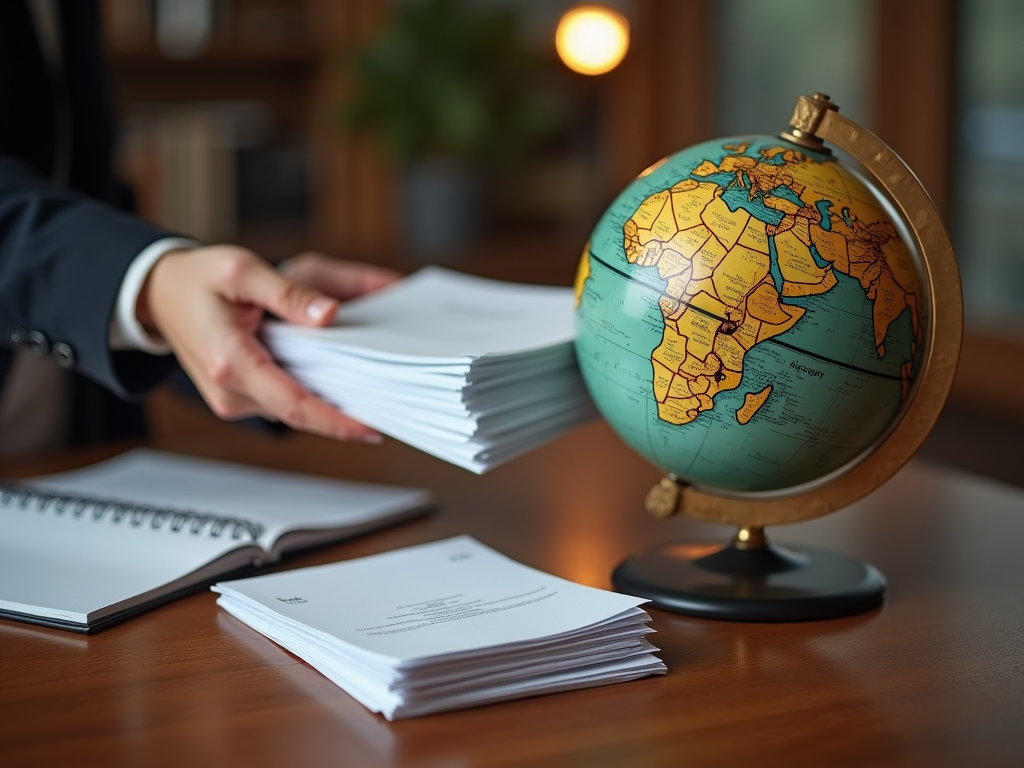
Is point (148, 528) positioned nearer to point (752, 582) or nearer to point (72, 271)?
point (72, 271)

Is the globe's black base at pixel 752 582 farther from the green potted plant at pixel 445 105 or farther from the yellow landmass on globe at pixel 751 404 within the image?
the green potted plant at pixel 445 105

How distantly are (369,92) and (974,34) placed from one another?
1.61m

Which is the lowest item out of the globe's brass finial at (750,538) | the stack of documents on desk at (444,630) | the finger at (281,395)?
the stack of documents on desk at (444,630)

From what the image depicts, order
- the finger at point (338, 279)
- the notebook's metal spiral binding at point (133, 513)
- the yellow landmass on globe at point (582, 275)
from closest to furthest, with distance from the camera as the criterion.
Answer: the yellow landmass on globe at point (582, 275), the notebook's metal spiral binding at point (133, 513), the finger at point (338, 279)

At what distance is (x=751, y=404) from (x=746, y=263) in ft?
0.32

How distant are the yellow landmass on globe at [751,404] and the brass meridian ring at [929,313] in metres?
0.13

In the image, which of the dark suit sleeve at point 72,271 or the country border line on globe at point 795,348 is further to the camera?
the dark suit sleeve at point 72,271

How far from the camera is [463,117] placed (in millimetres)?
3334

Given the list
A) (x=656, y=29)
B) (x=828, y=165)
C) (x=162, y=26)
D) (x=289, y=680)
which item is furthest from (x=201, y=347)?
(x=656, y=29)

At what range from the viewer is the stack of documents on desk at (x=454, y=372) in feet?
3.12

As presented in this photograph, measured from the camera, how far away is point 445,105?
3.38 metres

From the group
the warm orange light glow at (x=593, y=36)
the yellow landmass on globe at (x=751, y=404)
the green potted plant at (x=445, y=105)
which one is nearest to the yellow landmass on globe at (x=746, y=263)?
the yellow landmass on globe at (x=751, y=404)

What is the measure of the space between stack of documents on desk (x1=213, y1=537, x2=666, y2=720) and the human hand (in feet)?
0.69

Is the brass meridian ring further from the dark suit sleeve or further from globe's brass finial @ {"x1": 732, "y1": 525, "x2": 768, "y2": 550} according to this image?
the dark suit sleeve
